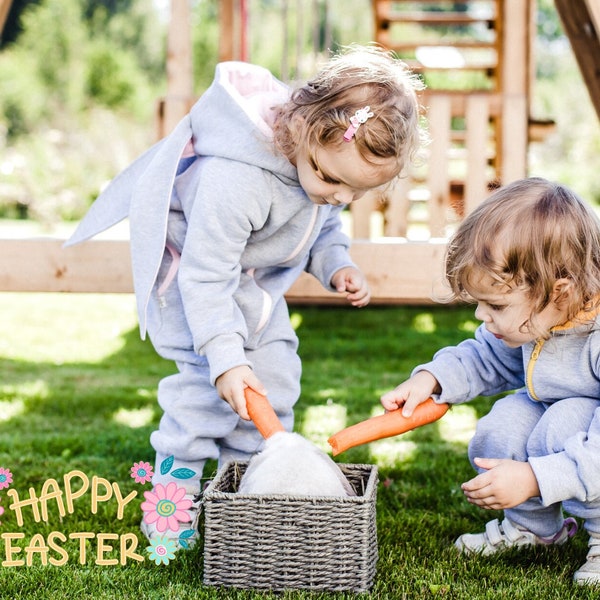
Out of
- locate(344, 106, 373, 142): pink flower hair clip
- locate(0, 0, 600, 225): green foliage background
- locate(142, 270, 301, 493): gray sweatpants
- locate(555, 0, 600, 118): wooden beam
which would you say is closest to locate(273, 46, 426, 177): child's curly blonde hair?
locate(344, 106, 373, 142): pink flower hair clip

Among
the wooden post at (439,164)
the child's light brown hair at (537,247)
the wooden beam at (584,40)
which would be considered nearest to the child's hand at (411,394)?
the child's light brown hair at (537,247)

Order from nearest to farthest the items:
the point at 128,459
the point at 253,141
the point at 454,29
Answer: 1. the point at 253,141
2. the point at 128,459
3. the point at 454,29

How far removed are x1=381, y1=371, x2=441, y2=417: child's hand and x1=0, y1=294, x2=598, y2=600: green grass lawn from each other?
0.30 m

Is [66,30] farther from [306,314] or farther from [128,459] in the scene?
[128,459]

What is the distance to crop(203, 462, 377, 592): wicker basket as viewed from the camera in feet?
4.92

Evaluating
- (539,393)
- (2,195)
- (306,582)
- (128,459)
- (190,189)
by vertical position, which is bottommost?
(2,195)

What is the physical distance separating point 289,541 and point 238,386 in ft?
1.09

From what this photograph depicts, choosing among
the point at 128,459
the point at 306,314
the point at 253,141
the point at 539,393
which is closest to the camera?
the point at 539,393

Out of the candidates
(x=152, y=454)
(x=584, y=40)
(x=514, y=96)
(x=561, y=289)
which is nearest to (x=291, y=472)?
(x=561, y=289)

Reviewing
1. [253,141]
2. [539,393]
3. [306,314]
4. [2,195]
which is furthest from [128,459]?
[2,195]

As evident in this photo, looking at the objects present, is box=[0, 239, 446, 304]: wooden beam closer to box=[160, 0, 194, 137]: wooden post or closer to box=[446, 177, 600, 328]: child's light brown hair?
box=[446, 177, 600, 328]: child's light brown hair

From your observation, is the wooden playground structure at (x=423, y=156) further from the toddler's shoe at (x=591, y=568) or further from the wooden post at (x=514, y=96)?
the toddler's shoe at (x=591, y=568)

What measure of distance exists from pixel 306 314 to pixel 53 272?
2.73 m

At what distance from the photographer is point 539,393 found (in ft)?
5.80
